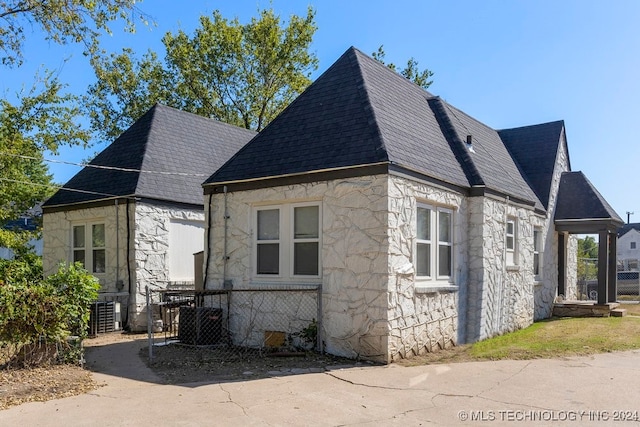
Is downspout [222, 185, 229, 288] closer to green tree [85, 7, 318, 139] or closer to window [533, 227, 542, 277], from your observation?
window [533, 227, 542, 277]

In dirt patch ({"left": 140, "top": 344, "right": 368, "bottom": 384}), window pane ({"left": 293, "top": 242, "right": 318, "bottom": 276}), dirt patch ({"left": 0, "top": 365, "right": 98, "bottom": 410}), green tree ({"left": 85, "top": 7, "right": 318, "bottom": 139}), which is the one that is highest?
green tree ({"left": 85, "top": 7, "right": 318, "bottom": 139})

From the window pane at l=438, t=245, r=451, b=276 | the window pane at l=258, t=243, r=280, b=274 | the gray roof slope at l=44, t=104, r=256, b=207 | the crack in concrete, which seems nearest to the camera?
the crack in concrete

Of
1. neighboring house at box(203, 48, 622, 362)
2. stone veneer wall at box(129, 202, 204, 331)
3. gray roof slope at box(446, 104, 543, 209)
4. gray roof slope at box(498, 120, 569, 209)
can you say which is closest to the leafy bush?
neighboring house at box(203, 48, 622, 362)

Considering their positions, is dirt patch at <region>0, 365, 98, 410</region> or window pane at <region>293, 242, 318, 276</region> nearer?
dirt patch at <region>0, 365, 98, 410</region>

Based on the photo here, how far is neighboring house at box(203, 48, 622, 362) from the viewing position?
9.08 meters

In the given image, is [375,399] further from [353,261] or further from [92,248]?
[92,248]

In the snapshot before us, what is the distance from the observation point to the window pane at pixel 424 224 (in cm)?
1010

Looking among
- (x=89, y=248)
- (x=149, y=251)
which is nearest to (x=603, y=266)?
(x=149, y=251)

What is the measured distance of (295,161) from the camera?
33.4 feet

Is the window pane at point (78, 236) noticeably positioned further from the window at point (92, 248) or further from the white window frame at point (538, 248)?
the white window frame at point (538, 248)

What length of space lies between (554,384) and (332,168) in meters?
4.81

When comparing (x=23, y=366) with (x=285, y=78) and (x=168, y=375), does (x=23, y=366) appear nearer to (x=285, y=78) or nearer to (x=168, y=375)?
(x=168, y=375)

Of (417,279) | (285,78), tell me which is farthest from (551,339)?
(285,78)

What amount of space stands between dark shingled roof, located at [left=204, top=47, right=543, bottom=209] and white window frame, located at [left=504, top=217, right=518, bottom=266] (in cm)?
69
